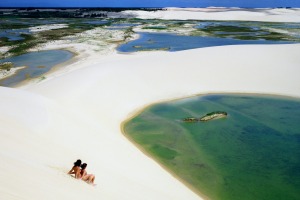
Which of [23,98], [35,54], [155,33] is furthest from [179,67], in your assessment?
[155,33]

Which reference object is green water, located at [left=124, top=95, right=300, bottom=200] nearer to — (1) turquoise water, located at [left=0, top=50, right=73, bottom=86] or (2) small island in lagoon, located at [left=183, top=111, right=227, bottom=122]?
(2) small island in lagoon, located at [left=183, top=111, right=227, bottom=122]

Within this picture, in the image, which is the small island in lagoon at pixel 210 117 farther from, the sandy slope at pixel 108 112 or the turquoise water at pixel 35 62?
the turquoise water at pixel 35 62

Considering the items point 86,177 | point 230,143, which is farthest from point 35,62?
point 86,177

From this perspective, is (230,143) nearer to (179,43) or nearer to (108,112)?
(108,112)

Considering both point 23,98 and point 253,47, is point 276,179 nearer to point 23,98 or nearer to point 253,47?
point 23,98

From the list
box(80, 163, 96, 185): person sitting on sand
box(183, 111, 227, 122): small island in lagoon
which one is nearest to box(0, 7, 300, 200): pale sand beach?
box(80, 163, 96, 185): person sitting on sand

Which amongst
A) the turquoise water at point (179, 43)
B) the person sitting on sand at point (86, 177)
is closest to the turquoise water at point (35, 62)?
the turquoise water at point (179, 43)

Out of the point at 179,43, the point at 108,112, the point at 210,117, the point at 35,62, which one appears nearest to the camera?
the point at 108,112
